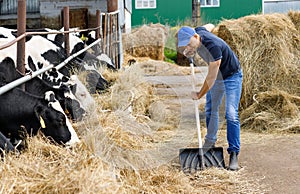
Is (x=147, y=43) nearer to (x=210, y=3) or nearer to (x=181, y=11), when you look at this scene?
(x=181, y=11)

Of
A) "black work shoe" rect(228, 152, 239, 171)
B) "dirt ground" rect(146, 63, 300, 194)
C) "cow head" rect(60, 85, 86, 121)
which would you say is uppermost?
"cow head" rect(60, 85, 86, 121)

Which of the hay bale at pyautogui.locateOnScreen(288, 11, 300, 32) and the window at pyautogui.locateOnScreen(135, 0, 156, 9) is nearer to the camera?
the hay bale at pyautogui.locateOnScreen(288, 11, 300, 32)

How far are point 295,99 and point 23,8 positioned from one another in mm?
4078

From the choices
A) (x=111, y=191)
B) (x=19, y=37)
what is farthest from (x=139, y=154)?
(x=19, y=37)

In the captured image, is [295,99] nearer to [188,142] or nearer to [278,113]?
[278,113]

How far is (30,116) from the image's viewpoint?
17.2 feet

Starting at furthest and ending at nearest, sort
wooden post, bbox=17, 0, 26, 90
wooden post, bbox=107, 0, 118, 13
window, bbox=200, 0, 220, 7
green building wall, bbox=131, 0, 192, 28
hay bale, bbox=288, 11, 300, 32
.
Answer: window, bbox=200, 0, 220, 7 → green building wall, bbox=131, 0, 192, 28 → wooden post, bbox=107, 0, 118, 13 → hay bale, bbox=288, 11, 300, 32 → wooden post, bbox=17, 0, 26, 90

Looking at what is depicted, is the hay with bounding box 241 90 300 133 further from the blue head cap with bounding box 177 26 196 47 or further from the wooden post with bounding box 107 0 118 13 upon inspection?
the wooden post with bounding box 107 0 118 13

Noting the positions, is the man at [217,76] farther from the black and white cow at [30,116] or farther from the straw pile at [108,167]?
the black and white cow at [30,116]

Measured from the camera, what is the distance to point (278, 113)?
7.09 meters

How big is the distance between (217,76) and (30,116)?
6.73 ft

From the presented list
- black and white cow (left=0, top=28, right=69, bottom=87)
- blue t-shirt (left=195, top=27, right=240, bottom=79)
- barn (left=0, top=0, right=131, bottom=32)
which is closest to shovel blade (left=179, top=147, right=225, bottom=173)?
blue t-shirt (left=195, top=27, right=240, bottom=79)

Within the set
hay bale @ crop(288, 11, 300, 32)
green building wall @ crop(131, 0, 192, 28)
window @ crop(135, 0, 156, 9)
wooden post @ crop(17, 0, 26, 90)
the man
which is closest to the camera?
the man

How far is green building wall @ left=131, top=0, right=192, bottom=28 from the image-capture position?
25281 mm
